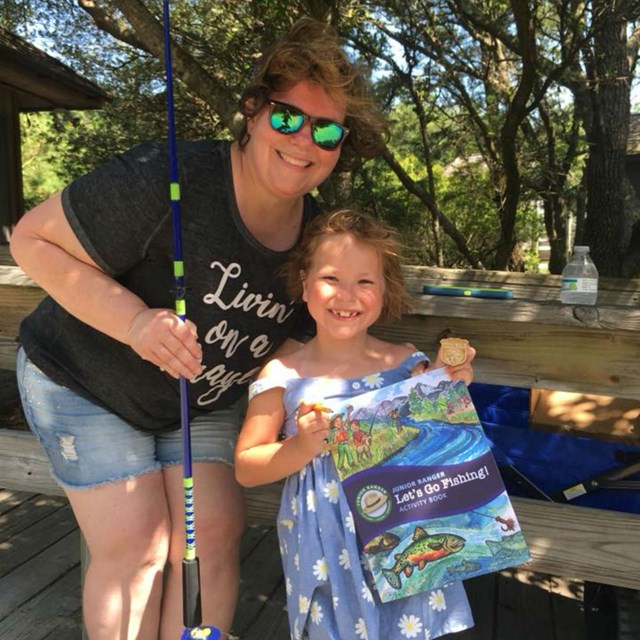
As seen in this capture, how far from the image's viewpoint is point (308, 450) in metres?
1.67

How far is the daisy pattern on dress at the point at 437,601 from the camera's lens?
1785 millimetres

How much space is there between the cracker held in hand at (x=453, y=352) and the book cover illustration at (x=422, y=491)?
0.04m

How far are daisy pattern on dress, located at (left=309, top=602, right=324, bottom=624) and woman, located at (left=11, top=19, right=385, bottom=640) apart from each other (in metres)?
0.43

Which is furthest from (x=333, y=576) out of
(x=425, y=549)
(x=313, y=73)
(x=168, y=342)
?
(x=313, y=73)

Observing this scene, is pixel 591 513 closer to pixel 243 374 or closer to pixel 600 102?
pixel 243 374

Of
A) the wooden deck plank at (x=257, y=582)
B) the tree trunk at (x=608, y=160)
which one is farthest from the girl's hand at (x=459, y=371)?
the tree trunk at (x=608, y=160)

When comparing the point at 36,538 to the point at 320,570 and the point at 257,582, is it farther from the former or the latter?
the point at 320,570

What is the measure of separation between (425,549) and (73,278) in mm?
1136

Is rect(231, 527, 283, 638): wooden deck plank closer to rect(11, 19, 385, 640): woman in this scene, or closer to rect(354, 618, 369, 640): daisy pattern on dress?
rect(11, 19, 385, 640): woman

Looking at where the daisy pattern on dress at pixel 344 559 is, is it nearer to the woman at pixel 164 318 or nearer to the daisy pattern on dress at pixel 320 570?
the daisy pattern on dress at pixel 320 570

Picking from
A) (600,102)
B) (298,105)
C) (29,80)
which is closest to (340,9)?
(600,102)

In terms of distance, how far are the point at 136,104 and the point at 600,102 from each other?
5.82 metres

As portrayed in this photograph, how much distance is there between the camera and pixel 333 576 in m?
1.72

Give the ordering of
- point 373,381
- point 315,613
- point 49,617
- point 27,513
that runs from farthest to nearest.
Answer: point 27,513, point 49,617, point 373,381, point 315,613
